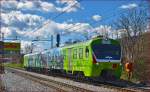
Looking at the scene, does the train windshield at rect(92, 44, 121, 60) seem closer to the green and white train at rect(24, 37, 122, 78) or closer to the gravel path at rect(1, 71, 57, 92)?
the green and white train at rect(24, 37, 122, 78)

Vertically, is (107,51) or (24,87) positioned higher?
(107,51)

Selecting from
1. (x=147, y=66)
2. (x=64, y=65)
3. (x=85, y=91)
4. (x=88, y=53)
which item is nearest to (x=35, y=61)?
(x=64, y=65)

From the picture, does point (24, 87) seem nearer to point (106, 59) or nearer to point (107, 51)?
point (106, 59)

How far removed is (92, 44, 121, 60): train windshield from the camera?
27.3 meters

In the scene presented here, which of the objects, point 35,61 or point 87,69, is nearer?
point 87,69

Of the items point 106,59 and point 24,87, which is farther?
point 106,59

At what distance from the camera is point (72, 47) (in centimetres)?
3212

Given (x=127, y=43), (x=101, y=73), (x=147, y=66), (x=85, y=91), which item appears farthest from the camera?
(x=127, y=43)

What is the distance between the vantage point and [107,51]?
2770cm

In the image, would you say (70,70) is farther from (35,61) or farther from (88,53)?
(35,61)

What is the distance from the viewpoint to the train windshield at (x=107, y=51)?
1077 inches

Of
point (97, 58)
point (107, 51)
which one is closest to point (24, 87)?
point (97, 58)

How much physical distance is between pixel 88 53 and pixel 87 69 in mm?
1100

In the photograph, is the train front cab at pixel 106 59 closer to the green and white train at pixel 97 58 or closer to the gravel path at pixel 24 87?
the green and white train at pixel 97 58
